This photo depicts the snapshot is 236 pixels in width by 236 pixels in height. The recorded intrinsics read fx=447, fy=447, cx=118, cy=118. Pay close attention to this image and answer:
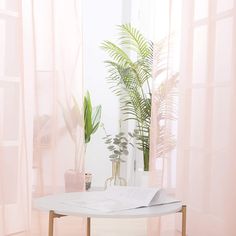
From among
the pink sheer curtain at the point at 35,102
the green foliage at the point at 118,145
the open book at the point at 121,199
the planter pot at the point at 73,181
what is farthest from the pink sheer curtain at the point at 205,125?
the green foliage at the point at 118,145

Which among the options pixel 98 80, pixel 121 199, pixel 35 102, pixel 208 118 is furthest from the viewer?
pixel 98 80

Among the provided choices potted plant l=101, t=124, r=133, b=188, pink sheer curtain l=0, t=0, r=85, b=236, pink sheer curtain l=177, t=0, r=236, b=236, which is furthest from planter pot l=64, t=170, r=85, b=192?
potted plant l=101, t=124, r=133, b=188

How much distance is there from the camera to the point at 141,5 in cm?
455

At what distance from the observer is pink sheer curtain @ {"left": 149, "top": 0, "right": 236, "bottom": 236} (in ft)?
8.20

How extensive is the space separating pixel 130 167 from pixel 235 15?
239 cm

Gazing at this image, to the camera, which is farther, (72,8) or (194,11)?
(194,11)

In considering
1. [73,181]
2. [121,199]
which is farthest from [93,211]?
[73,181]

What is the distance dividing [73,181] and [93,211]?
3.50 feet

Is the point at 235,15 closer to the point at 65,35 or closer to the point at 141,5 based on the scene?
the point at 65,35

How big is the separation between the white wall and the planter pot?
1.99m

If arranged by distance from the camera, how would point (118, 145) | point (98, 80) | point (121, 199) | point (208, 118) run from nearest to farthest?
point (121, 199)
point (208, 118)
point (118, 145)
point (98, 80)

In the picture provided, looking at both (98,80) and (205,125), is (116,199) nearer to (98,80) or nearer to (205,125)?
(205,125)

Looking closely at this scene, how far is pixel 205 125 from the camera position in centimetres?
264

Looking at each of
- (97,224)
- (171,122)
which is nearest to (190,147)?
(171,122)
